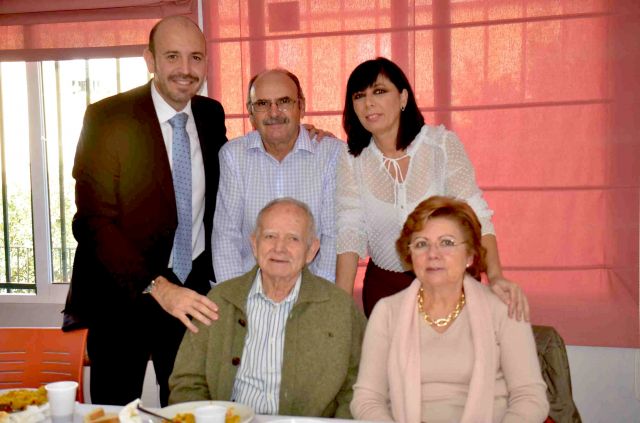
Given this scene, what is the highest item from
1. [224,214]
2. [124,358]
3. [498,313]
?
[224,214]

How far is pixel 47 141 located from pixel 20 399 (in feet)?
8.94

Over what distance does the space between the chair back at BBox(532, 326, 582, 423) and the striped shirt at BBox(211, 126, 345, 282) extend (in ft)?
2.95

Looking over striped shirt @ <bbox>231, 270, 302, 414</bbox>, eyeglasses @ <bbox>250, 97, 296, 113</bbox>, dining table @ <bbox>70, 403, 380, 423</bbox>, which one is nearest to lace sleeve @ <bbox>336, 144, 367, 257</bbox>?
eyeglasses @ <bbox>250, 97, 296, 113</bbox>

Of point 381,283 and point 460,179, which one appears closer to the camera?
point 460,179

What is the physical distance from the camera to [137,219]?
94.8 inches

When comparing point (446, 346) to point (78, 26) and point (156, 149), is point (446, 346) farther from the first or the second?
point (78, 26)

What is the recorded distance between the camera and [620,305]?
3258 mm

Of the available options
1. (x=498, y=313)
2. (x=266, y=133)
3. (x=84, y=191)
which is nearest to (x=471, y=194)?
(x=498, y=313)

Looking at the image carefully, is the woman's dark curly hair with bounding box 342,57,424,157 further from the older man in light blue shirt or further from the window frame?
the window frame

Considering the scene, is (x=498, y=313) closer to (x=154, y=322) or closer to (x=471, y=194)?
(x=471, y=194)

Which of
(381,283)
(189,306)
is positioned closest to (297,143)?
(381,283)

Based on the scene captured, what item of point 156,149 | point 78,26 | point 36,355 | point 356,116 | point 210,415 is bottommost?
point 36,355

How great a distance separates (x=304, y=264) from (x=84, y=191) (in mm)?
881

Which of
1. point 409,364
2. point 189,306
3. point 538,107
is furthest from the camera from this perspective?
point 538,107
